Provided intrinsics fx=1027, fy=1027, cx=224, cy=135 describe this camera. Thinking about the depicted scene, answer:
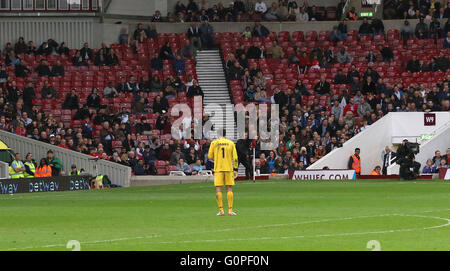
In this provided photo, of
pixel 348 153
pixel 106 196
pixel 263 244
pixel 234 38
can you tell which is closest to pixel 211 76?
pixel 234 38

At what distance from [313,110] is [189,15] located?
12427 mm

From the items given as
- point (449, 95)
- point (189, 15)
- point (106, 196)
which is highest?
point (189, 15)

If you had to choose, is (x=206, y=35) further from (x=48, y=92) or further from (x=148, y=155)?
(x=148, y=155)

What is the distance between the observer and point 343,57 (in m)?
51.9

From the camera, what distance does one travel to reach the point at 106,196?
3247 cm

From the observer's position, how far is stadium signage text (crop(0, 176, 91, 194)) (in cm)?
3562

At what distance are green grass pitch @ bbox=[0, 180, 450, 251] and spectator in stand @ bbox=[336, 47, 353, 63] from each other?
57.6ft

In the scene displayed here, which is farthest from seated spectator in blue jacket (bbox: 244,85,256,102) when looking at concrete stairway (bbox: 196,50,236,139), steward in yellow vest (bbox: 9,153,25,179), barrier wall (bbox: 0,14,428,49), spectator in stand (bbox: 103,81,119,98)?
steward in yellow vest (bbox: 9,153,25,179)

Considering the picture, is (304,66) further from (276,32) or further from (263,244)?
(263,244)

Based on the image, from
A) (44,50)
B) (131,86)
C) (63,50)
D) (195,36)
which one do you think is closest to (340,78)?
(195,36)

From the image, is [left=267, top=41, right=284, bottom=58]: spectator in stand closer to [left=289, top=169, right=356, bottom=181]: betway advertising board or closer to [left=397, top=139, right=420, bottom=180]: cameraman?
[left=289, top=169, right=356, bottom=181]: betway advertising board

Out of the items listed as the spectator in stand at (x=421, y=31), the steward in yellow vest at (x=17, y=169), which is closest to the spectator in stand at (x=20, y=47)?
the steward in yellow vest at (x=17, y=169)

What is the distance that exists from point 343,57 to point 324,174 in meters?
12.2

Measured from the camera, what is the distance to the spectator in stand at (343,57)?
51.9m
